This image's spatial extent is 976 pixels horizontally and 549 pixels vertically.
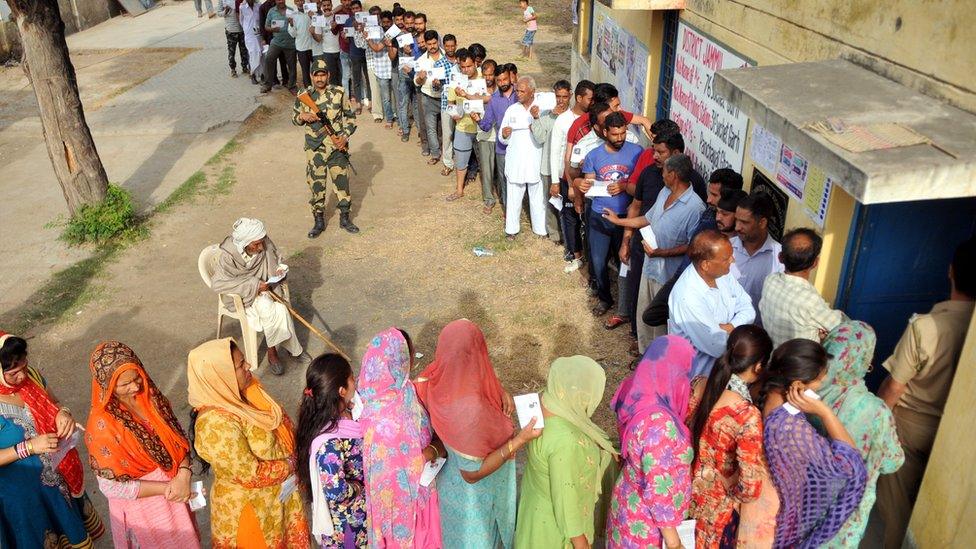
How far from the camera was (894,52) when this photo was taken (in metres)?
4.18

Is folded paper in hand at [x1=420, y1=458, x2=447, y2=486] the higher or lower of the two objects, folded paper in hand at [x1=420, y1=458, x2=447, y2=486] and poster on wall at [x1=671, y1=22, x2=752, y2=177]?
the lower

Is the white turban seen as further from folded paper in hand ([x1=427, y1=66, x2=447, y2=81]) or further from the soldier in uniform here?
folded paper in hand ([x1=427, y1=66, x2=447, y2=81])

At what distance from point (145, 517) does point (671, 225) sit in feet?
13.0

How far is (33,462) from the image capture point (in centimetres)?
400

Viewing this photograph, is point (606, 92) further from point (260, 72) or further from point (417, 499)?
point (260, 72)

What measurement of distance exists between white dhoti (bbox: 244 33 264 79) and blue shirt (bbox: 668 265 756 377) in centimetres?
1304

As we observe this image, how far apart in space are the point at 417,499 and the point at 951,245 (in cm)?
347

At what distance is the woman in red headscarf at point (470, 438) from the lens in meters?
3.59

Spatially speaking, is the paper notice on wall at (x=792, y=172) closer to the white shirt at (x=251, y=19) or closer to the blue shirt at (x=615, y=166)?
the blue shirt at (x=615, y=166)

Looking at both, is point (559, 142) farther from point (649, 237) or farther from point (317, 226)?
point (317, 226)

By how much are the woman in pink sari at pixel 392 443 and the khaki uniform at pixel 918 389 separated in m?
2.42

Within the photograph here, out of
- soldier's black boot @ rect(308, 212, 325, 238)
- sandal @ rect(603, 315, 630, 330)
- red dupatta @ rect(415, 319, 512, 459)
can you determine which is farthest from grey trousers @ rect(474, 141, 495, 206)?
red dupatta @ rect(415, 319, 512, 459)

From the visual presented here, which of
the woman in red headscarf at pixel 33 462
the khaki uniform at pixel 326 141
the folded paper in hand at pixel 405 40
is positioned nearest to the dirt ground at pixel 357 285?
the khaki uniform at pixel 326 141

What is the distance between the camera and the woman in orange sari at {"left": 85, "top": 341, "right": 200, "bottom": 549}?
12.2 feet
